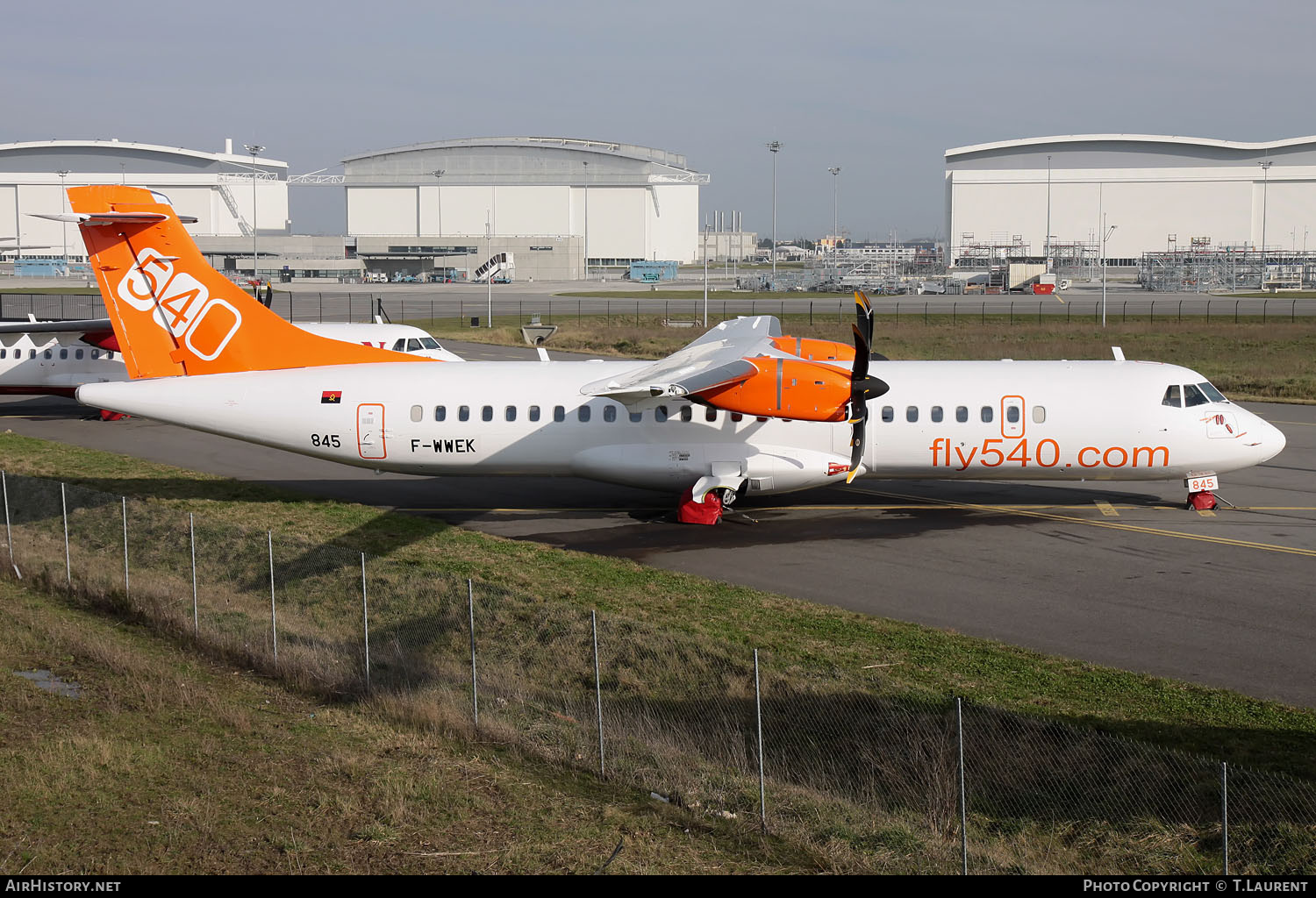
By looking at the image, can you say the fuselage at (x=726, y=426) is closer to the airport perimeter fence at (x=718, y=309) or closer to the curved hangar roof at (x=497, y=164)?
the airport perimeter fence at (x=718, y=309)

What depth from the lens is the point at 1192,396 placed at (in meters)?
25.7

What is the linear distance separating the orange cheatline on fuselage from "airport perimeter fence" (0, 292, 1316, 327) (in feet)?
176

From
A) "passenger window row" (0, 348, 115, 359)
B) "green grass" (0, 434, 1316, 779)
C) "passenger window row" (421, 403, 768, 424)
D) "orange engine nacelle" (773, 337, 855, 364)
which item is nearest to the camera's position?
"green grass" (0, 434, 1316, 779)

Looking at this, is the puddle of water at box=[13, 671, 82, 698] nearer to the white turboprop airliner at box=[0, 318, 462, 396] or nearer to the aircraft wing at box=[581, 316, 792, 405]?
the aircraft wing at box=[581, 316, 792, 405]

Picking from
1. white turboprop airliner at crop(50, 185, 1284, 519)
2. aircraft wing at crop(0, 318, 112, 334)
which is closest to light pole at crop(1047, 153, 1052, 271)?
aircraft wing at crop(0, 318, 112, 334)

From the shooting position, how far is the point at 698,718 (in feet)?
48.9

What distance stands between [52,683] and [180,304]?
11.3 metres

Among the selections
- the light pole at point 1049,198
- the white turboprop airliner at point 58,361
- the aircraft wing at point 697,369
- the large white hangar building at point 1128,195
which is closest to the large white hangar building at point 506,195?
the large white hangar building at point 1128,195

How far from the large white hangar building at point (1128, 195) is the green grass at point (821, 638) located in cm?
13899

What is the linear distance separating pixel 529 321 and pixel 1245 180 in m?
121

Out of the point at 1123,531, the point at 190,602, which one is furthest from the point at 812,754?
the point at 1123,531

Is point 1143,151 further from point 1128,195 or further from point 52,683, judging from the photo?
point 52,683

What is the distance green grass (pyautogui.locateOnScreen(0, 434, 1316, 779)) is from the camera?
47.2 feet

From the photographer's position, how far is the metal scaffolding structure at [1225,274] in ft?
411
